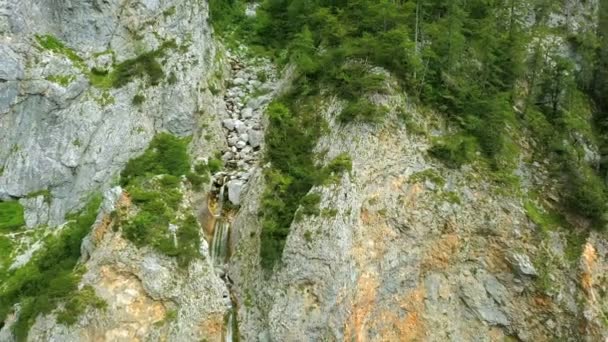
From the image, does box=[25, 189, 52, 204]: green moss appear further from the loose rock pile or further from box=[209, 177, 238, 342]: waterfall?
box=[209, 177, 238, 342]: waterfall

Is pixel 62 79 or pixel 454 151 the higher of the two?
pixel 62 79

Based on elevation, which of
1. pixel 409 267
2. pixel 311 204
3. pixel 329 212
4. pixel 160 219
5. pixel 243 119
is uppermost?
pixel 243 119

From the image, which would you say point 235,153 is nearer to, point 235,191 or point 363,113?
point 235,191

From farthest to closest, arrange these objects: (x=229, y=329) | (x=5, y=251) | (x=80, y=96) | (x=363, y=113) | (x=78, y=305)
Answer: (x=80, y=96) → (x=5, y=251) → (x=363, y=113) → (x=229, y=329) → (x=78, y=305)

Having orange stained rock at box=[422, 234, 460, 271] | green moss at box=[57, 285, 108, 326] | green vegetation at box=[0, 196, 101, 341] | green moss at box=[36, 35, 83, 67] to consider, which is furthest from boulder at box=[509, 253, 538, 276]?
green moss at box=[36, 35, 83, 67]

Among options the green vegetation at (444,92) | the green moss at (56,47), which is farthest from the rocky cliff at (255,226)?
the green vegetation at (444,92)

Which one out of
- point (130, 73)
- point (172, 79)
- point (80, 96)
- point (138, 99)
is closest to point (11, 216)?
point (80, 96)
